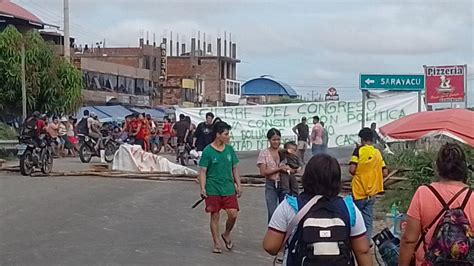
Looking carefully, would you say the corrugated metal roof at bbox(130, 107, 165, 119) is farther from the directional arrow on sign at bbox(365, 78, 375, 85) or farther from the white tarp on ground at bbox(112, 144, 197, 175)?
the directional arrow on sign at bbox(365, 78, 375, 85)

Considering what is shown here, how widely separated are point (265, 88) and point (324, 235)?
8039 centimetres

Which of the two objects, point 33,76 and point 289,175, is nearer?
point 289,175

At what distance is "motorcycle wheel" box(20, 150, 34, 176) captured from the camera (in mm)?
22500

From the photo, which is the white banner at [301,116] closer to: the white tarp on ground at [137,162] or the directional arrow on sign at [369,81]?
the white tarp on ground at [137,162]

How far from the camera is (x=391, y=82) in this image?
67.5 feet

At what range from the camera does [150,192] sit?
19.1 metres

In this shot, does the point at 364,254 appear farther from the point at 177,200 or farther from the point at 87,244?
the point at 177,200

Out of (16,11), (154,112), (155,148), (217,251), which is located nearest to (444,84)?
(217,251)

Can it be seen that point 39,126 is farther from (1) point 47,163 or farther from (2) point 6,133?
(2) point 6,133

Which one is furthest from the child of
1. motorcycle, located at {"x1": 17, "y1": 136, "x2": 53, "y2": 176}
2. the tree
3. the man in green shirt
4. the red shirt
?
the tree

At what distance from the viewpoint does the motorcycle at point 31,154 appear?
885 inches

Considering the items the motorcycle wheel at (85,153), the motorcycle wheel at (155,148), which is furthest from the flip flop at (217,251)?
the motorcycle wheel at (155,148)

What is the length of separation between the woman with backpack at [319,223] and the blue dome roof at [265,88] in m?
79.2

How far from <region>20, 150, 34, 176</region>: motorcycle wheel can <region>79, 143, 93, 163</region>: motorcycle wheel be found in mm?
6136
